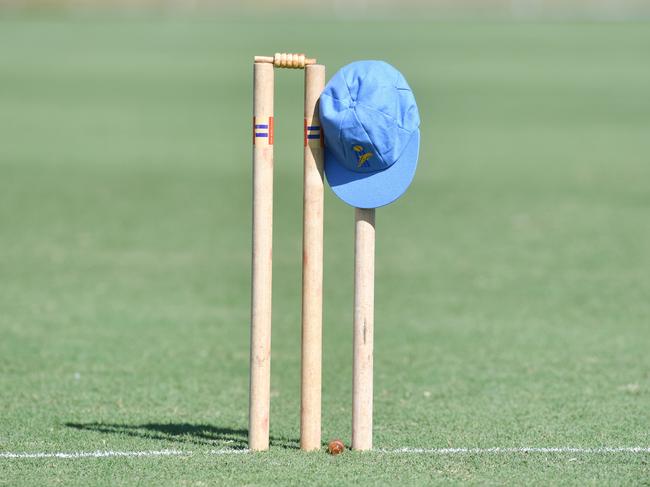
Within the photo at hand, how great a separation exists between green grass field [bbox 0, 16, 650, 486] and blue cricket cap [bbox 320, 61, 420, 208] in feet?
4.61

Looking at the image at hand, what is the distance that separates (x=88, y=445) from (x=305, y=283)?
4.86ft

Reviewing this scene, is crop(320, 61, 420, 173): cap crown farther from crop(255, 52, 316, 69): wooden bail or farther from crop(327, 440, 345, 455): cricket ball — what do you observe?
crop(327, 440, 345, 455): cricket ball

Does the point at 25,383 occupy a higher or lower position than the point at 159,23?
lower

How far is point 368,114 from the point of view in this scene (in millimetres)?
5930

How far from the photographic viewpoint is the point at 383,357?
29.1 ft

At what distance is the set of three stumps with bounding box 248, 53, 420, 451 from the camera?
6035 millimetres

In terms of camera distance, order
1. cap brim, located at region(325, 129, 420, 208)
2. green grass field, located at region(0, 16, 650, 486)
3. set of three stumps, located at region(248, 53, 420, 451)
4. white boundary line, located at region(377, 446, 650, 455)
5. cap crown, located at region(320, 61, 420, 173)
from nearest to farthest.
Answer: cap crown, located at region(320, 61, 420, 173) < set of three stumps, located at region(248, 53, 420, 451) < cap brim, located at region(325, 129, 420, 208) < white boundary line, located at region(377, 446, 650, 455) < green grass field, located at region(0, 16, 650, 486)

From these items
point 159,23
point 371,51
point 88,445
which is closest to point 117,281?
point 88,445

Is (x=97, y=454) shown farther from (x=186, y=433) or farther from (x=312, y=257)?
(x=312, y=257)

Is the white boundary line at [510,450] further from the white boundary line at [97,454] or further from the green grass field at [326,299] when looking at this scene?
the white boundary line at [97,454]

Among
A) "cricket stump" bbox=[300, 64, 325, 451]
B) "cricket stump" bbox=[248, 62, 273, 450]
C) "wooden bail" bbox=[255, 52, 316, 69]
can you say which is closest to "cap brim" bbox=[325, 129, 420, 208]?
"cricket stump" bbox=[300, 64, 325, 451]

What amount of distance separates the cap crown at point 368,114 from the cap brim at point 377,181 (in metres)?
0.07

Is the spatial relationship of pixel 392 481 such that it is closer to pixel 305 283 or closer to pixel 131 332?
pixel 305 283

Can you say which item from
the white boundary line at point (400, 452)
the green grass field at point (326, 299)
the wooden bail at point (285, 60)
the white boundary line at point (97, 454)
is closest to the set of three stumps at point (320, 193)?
the wooden bail at point (285, 60)
